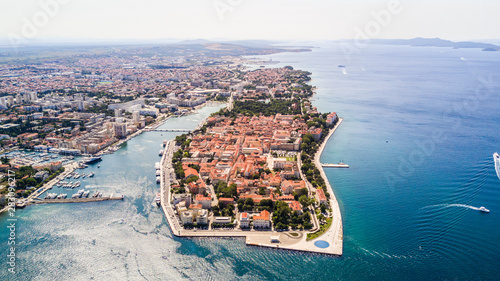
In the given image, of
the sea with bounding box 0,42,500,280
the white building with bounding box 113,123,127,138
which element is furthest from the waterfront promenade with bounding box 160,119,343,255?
the white building with bounding box 113,123,127,138

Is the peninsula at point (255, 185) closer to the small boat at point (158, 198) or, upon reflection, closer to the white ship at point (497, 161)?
the small boat at point (158, 198)

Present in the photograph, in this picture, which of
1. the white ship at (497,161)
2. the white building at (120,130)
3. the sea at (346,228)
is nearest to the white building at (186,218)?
the sea at (346,228)

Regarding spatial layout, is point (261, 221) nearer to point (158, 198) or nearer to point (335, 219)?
point (335, 219)

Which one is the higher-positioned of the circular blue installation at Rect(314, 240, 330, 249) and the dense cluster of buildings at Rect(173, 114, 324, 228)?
the dense cluster of buildings at Rect(173, 114, 324, 228)

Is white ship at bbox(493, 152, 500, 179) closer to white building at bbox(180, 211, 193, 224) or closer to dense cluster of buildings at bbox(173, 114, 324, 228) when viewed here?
dense cluster of buildings at bbox(173, 114, 324, 228)

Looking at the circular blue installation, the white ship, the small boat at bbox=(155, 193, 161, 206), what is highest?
the white ship

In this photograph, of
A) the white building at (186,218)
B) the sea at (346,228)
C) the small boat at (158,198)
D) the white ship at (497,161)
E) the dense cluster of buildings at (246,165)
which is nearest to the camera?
the sea at (346,228)

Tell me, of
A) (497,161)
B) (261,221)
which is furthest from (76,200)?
(497,161)

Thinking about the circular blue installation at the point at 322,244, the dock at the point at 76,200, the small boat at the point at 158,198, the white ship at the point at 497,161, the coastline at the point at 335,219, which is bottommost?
the dock at the point at 76,200

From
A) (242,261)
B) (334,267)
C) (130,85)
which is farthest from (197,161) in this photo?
(130,85)

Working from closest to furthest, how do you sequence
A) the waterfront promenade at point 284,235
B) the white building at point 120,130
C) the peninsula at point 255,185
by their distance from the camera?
the waterfront promenade at point 284,235
the peninsula at point 255,185
the white building at point 120,130

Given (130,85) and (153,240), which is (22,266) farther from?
(130,85)
